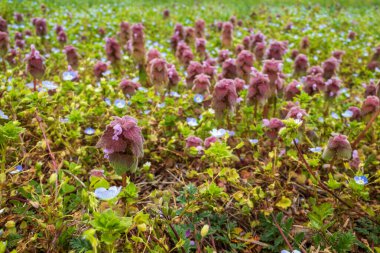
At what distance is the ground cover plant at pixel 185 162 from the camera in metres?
1.73

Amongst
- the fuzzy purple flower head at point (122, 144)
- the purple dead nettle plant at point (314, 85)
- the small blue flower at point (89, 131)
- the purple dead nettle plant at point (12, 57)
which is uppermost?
the fuzzy purple flower head at point (122, 144)

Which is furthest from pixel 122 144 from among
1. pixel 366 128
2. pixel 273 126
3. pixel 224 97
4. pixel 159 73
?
pixel 366 128

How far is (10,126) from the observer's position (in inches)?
69.7

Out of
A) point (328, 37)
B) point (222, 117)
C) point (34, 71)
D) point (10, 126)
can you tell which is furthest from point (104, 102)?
point (328, 37)

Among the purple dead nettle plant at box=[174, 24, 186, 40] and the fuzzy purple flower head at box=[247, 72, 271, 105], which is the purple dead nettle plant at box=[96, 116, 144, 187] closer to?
the fuzzy purple flower head at box=[247, 72, 271, 105]

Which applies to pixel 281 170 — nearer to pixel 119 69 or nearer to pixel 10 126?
pixel 10 126

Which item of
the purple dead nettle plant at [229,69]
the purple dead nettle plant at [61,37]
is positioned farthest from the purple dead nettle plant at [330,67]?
the purple dead nettle plant at [61,37]

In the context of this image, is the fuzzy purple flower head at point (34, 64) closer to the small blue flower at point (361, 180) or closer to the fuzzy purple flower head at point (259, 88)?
the fuzzy purple flower head at point (259, 88)

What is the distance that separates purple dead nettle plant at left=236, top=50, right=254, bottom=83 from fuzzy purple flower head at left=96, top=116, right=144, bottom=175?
6.65ft

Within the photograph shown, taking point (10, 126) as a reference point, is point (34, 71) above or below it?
below

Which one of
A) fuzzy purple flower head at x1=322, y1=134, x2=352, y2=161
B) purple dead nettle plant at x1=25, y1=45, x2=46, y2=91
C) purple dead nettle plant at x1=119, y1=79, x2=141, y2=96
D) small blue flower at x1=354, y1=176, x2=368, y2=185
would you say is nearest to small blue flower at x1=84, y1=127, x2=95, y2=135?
purple dead nettle plant at x1=119, y1=79, x2=141, y2=96

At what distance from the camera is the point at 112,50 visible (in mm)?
4105

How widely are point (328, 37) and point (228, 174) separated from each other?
5486 mm

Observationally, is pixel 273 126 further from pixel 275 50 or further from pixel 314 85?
pixel 275 50
